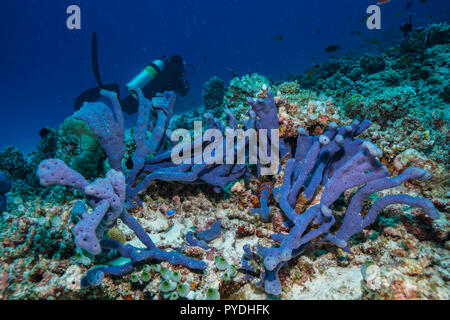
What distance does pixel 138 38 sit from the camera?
136m

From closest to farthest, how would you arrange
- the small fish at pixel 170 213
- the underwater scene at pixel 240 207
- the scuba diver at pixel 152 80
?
1. the underwater scene at pixel 240 207
2. the small fish at pixel 170 213
3. the scuba diver at pixel 152 80

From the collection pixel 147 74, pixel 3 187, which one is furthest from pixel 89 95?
pixel 3 187

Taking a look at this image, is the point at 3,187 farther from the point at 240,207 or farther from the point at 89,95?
the point at 89,95

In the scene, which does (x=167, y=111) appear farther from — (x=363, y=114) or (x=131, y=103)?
(x=131, y=103)

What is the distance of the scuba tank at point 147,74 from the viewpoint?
1197 cm

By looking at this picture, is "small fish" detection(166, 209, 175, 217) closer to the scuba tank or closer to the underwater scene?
the underwater scene

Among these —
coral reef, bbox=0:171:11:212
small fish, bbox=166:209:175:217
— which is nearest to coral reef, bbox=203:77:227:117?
coral reef, bbox=0:171:11:212

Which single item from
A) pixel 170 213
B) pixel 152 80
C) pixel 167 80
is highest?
pixel 167 80

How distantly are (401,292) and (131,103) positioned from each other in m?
13.9

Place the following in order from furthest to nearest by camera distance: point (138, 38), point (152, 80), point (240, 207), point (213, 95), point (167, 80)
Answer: point (138, 38) < point (167, 80) < point (152, 80) < point (213, 95) < point (240, 207)

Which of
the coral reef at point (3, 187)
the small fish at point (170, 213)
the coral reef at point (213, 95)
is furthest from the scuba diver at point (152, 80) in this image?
the small fish at point (170, 213)

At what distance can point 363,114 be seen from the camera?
4852mm

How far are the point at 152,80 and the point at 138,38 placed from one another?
15330cm

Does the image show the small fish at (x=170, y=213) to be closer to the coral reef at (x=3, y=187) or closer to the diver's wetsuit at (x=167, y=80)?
the coral reef at (x=3, y=187)
